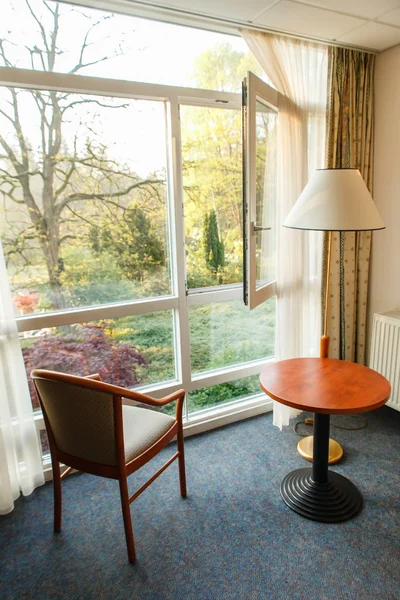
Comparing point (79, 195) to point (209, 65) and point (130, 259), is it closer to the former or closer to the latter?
point (130, 259)

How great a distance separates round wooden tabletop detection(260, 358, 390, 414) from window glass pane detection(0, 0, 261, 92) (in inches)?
67.5

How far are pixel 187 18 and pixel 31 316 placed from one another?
1.80m

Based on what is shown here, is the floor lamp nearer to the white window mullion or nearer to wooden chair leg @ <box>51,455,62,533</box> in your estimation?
the white window mullion

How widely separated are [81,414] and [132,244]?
3.49 ft

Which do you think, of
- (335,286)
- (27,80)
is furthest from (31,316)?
(335,286)

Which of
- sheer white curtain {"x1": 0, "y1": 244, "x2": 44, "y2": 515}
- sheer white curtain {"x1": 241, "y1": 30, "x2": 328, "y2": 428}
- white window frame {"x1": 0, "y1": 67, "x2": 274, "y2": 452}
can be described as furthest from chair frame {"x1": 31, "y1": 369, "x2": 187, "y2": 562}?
sheer white curtain {"x1": 241, "y1": 30, "x2": 328, "y2": 428}

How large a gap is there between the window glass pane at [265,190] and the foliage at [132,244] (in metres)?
0.62

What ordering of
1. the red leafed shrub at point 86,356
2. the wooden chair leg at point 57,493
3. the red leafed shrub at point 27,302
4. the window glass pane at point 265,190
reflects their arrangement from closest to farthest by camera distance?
the wooden chair leg at point 57,493 < the red leafed shrub at point 27,302 < the red leafed shrub at point 86,356 < the window glass pane at point 265,190

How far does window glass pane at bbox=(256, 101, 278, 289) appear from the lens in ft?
7.39

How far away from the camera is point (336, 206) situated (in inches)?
71.7

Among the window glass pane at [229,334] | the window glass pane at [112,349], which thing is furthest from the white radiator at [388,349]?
the window glass pane at [112,349]

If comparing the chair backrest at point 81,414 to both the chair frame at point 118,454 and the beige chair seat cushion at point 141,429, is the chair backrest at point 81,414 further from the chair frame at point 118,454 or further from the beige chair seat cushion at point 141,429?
the beige chair seat cushion at point 141,429

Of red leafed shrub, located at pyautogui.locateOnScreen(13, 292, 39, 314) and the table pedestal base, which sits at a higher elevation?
red leafed shrub, located at pyautogui.locateOnScreen(13, 292, 39, 314)

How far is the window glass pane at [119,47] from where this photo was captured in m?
1.85
